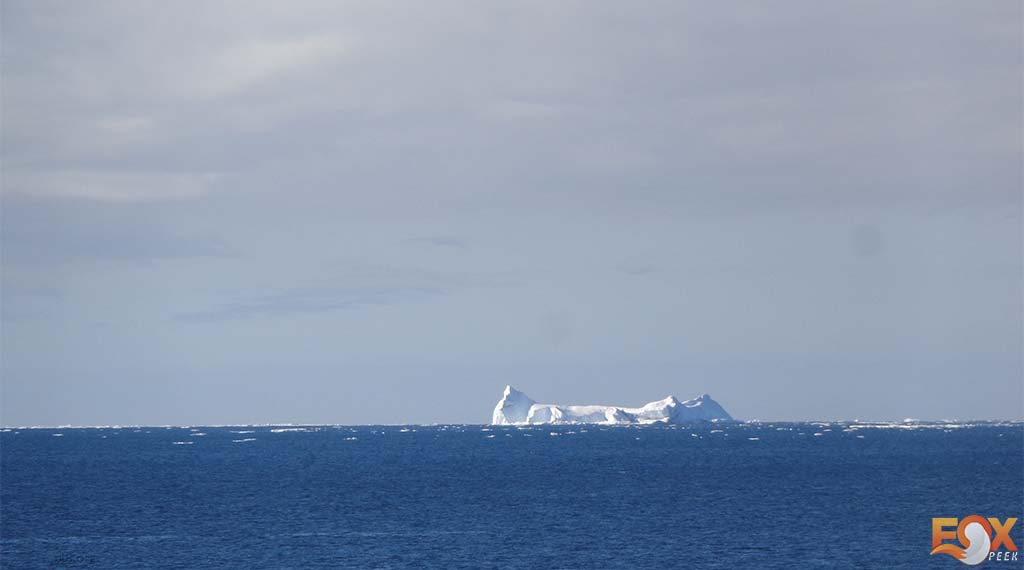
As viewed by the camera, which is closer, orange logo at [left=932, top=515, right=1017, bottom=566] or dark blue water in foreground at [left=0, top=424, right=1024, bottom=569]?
orange logo at [left=932, top=515, right=1017, bottom=566]

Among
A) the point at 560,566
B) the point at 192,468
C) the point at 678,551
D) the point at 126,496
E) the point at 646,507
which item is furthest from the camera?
the point at 192,468

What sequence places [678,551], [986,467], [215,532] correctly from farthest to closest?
[986,467], [215,532], [678,551]

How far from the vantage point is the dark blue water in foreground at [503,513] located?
228 feet

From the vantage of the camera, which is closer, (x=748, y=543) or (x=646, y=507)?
(x=748, y=543)

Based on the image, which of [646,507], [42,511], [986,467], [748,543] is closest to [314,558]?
[748,543]

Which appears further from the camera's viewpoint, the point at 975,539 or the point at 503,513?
the point at 503,513

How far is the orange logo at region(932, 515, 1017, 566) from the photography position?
67812 millimetres

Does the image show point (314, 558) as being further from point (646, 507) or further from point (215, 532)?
point (646, 507)

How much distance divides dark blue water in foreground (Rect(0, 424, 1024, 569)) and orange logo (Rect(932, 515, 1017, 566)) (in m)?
1.23

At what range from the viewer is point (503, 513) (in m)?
93.4

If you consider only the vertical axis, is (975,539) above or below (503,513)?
below

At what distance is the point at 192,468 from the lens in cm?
16250

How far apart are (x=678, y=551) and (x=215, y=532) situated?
120ft

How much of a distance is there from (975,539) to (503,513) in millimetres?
38361
